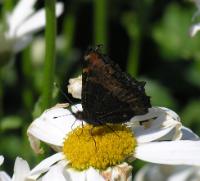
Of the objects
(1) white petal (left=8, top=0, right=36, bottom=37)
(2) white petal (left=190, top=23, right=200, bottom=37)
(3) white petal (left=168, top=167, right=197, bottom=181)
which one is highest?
(2) white petal (left=190, top=23, right=200, bottom=37)

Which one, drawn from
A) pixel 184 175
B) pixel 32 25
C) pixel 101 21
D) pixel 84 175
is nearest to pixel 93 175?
pixel 84 175

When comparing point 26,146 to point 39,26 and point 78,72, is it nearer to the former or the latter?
point 39,26

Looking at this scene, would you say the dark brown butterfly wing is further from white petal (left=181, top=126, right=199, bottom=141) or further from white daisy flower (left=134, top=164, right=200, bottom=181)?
white daisy flower (left=134, top=164, right=200, bottom=181)

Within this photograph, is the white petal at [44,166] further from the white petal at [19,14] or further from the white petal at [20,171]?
the white petal at [19,14]

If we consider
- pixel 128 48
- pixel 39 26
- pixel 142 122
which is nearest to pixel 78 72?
pixel 128 48

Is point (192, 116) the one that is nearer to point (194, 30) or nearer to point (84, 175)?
point (194, 30)

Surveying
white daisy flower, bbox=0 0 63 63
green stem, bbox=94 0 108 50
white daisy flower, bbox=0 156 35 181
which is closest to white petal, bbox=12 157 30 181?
white daisy flower, bbox=0 156 35 181

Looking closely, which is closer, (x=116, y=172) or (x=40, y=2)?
(x=116, y=172)
